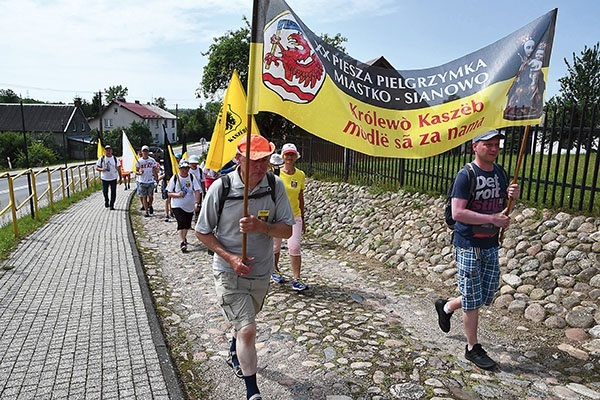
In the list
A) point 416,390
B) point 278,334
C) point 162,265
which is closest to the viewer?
point 416,390

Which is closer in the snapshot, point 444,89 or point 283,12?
point 283,12

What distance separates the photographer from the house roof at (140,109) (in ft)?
277

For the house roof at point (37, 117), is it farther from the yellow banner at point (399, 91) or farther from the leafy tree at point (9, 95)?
the yellow banner at point (399, 91)

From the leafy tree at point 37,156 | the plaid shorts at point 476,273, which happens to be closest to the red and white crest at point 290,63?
the plaid shorts at point 476,273

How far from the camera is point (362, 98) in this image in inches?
170

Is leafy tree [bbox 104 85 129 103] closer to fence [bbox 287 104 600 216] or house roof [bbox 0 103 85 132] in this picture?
house roof [bbox 0 103 85 132]

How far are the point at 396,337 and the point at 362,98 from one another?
2.40m

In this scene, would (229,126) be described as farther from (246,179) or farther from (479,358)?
(479,358)

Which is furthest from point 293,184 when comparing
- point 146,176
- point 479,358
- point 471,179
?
point 146,176

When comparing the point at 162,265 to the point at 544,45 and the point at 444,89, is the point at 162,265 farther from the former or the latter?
the point at 544,45

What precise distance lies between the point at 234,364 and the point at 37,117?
270ft

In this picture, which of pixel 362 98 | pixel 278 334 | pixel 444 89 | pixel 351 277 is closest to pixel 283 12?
pixel 362 98

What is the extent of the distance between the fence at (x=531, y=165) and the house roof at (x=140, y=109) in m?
75.8

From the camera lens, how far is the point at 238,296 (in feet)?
10.5
